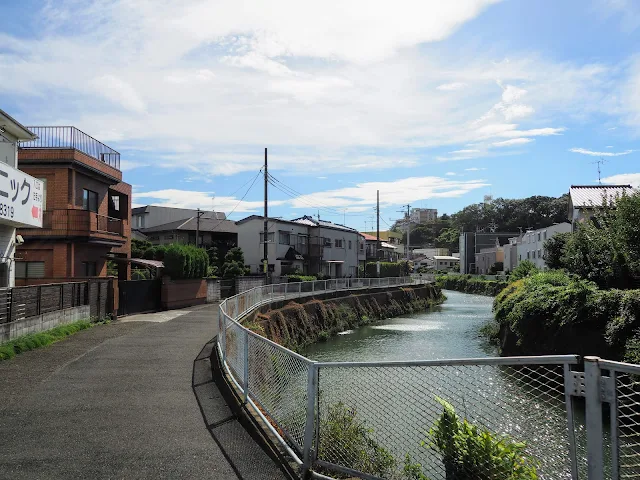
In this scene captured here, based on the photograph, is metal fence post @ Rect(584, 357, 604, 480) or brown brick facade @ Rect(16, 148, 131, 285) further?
brown brick facade @ Rect(16, 148, 131, 285)

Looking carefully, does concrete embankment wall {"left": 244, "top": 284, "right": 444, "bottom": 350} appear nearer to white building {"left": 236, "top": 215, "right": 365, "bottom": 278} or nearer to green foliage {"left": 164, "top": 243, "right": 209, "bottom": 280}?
green foliage {"left": 164, "top": 243, "right": 209, "bottom": 280}

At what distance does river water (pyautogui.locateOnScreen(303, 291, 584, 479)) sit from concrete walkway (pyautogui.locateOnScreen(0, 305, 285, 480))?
1.34m

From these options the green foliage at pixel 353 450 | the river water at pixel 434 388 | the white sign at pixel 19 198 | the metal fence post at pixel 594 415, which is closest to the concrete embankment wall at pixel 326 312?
the river water at pixel 434 388

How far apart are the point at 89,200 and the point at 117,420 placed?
16.6 meters

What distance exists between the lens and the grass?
10406mm

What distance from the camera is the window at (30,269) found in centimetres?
1933

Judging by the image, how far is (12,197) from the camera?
45.1 ft

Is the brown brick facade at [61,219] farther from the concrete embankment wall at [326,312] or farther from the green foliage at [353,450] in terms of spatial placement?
the green foliage at [353,450]

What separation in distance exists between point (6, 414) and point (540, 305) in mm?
14860

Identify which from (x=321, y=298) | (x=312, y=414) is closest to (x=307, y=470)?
(x=312, y=414)

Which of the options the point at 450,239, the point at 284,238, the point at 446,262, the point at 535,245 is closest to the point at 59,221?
the point at 284,238

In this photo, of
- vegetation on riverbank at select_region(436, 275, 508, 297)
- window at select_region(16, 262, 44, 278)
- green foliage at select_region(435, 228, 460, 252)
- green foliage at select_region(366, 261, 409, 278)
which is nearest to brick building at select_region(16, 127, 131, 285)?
window at select_region(16, 262, 44, 278)

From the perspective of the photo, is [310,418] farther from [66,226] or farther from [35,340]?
[66,226]

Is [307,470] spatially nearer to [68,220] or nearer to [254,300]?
[254,300]
